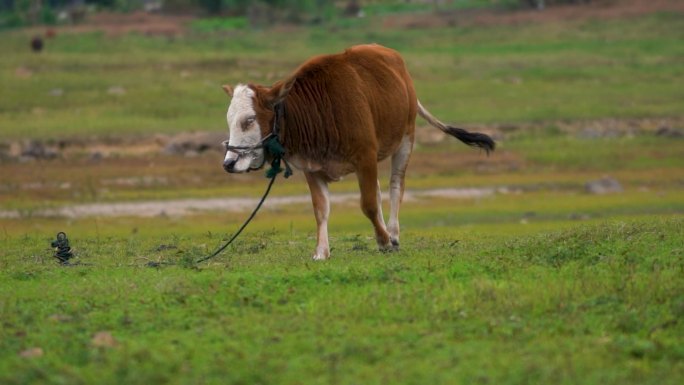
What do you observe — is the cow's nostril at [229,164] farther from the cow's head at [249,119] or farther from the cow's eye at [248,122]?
the cow's eye at [248,122]

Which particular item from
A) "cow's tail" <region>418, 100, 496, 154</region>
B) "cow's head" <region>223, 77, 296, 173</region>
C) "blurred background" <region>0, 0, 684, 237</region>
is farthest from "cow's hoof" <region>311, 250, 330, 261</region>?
"blurred background" <region>0, 0, 684, 237</region>

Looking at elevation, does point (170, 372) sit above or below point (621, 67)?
above

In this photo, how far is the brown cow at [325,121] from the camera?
11258mm

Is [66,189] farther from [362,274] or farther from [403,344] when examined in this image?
[403,344]

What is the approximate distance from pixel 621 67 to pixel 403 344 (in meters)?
37.1

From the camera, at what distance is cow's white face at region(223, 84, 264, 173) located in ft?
36.7

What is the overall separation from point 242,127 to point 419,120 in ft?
70.3

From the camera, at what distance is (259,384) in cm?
729

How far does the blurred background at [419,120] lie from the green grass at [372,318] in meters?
6.93

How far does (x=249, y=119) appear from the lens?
11227mm

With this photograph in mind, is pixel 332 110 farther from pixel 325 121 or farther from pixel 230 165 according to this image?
pixel 230 165

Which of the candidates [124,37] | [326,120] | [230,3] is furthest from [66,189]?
[230,3]

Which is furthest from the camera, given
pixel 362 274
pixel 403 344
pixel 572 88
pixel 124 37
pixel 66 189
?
pixel 124 37

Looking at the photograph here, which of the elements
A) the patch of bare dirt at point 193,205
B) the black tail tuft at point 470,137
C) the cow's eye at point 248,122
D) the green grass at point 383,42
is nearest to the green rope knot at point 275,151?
the cow's eye at point 248,122
